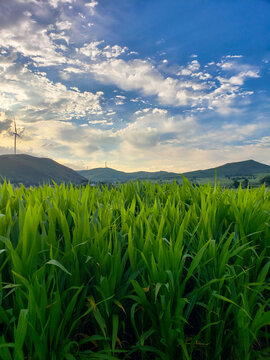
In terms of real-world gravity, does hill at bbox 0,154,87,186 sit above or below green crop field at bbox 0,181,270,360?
above

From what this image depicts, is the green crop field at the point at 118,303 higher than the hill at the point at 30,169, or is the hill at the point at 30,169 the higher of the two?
the hill at the point at 30,169

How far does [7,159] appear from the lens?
5497 inches

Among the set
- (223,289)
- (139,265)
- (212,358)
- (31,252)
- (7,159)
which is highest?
(7,159)

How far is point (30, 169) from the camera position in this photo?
143m

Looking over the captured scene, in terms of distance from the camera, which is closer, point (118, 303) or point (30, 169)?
point (118, 303)

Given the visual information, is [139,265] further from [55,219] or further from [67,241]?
[55,219]

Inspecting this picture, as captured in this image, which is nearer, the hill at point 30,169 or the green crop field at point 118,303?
the green crop field at point 118,303

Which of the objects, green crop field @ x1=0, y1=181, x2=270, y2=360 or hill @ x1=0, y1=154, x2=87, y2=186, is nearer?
green crop field @ x1=0, y1=181, x2=270, y2=360

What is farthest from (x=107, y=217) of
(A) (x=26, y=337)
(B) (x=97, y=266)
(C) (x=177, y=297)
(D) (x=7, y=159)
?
(D) (x=7, y=159)

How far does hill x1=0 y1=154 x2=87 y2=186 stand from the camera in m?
128

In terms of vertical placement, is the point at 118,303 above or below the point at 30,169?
below

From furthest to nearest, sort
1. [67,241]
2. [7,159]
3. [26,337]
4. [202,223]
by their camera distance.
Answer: [7,159], [202,223], [67,241], [26,337]

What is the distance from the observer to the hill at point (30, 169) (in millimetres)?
128375

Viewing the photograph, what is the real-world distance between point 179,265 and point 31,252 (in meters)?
Answer: 0.98
